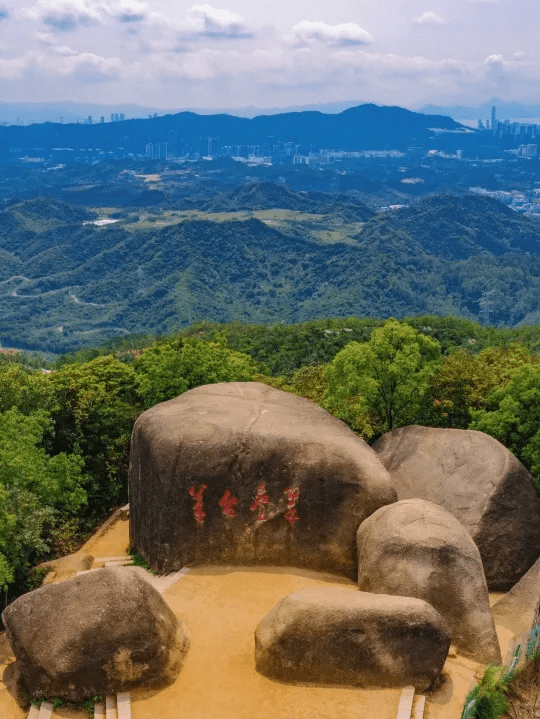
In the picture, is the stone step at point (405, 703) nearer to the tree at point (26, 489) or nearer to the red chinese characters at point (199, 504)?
the red chinese characters at point (199, 504)

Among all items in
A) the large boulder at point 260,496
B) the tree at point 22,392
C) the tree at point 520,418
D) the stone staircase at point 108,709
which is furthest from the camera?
the tree at point 22,392

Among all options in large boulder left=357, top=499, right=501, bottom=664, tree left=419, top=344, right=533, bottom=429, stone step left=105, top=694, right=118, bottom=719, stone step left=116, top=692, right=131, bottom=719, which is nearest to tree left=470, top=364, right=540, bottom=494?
tree left=419, top=344, right=533, bottom=429

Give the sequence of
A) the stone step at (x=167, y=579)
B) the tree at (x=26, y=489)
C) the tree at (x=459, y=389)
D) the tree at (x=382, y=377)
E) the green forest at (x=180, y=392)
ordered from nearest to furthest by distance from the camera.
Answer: the stone step at (x=167, y=579)
the tree at (x=26, y=489)
the green forest at (x=180, y=392)
the tree at (x=382, y=377)
the tree at (x=459, y=389)

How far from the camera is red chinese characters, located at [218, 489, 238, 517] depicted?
22.2 metres

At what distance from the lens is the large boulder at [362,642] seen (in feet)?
56.2

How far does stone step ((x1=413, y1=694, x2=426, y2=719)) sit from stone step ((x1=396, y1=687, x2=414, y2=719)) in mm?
137

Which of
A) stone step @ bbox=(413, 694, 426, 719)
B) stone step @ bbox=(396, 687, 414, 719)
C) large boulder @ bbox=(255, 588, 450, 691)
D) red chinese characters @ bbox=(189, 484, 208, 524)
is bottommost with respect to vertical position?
stone step @ bbox=(413, 694, 426, 719)

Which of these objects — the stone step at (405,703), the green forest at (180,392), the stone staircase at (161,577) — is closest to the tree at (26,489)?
the green forest at (180,392)

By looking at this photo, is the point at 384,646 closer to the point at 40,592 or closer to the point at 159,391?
the point at 40,592

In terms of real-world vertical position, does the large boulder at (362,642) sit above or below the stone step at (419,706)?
above

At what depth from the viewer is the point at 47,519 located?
24.0 meters

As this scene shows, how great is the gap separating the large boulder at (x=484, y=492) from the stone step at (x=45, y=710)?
12.8m

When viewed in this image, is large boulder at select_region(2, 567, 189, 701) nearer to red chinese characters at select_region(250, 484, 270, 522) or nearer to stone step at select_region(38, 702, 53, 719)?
stone step at select_region(38, 702, 53, 719)

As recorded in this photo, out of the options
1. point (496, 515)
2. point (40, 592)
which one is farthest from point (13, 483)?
point (496, 515)
